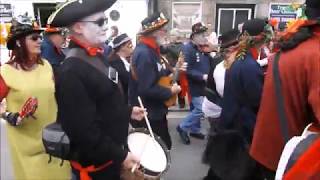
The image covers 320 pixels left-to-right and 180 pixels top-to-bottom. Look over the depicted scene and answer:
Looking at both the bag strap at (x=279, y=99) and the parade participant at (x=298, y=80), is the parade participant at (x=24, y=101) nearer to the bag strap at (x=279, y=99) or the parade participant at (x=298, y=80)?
the parade participant at (x=298, y=80)

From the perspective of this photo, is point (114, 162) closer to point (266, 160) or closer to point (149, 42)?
point (266, 160)

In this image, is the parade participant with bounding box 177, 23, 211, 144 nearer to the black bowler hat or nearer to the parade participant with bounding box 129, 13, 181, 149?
the parade participant with bounding box 129, 13, 181, 149

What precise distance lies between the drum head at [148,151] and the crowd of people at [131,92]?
0.51 ft

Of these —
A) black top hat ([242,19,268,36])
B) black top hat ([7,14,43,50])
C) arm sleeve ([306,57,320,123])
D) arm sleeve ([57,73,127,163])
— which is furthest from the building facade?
arm sleeve ([306,57,320,123])

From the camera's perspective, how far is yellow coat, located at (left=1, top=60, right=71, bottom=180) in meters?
3.18

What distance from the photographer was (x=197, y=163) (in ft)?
16.4

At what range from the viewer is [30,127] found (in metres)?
3.22

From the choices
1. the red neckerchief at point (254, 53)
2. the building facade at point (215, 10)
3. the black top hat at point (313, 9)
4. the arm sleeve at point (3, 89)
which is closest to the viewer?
the black top hat at point (313, 9)

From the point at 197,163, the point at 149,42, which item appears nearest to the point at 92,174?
the point at 149,42

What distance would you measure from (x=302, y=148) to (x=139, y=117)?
1716 millimetres

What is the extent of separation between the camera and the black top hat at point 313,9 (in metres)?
1.82

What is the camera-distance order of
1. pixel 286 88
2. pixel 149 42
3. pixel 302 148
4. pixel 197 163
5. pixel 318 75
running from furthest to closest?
pixel 197 163 < pixel 149 42 < pixel 286 88 < pixel 318 75 < pixel 302 148

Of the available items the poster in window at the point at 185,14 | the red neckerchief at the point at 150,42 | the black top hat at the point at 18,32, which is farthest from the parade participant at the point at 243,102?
the poster in window at the point at 185,14

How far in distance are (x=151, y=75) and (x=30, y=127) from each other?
1.18 meters
